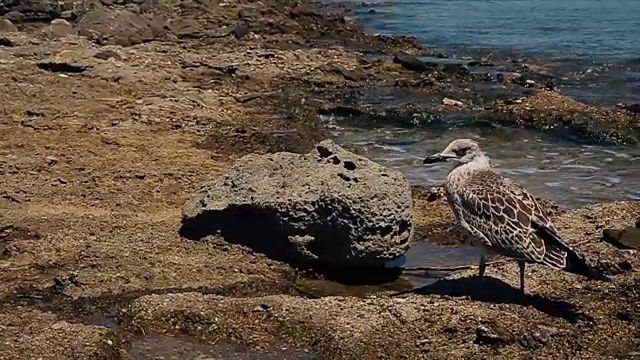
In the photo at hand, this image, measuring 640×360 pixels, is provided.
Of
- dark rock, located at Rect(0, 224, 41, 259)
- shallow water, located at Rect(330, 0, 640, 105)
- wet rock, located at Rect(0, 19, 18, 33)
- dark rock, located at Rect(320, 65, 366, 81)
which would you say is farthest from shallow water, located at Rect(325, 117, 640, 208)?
wet rock, located at Rect(0, 19, 18, 33)

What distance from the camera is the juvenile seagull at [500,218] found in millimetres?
6539

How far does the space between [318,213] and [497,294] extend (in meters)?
1.41

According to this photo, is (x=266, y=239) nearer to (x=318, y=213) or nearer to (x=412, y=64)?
(x=318, y=213)

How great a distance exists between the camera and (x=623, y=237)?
782cm

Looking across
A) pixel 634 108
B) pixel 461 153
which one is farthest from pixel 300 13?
pixel 461 153

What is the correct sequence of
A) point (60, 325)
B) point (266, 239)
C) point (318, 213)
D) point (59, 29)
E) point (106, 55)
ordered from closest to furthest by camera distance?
point (60, 325)
point (318, 213)
point (266, 239)
point (106, 55)
point (59, 29)

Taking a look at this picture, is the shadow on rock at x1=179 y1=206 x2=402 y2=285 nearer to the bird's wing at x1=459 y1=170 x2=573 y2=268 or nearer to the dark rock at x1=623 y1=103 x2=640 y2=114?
the bird's wing at x1=459 y1=170 x2=573 y2=268

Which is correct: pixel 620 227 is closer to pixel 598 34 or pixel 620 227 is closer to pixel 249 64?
pixel 249 64

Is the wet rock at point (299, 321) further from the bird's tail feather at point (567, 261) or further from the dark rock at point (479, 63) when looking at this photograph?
the dark rock at point (479, 63)

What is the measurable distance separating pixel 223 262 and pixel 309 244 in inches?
25.0

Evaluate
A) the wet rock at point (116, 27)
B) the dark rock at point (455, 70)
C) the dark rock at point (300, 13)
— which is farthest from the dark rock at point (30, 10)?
the dark rock at point (455, 70)

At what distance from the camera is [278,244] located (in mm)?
7461

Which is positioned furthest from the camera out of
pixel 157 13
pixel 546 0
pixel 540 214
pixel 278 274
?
pixel 546 0

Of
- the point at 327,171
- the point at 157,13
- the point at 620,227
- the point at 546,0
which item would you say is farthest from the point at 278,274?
the point at 546,0
